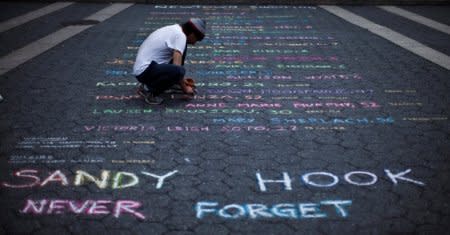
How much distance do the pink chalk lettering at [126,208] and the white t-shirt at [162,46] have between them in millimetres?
2494

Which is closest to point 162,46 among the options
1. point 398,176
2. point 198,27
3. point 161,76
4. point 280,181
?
point 161,76

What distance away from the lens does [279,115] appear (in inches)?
236

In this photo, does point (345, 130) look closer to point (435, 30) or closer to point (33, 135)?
point (33, 135)

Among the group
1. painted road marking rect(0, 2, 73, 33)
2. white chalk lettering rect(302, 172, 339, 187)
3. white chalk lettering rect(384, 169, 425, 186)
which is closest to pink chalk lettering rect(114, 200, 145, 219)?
white chalk lettering rect(302, 172, 339, 187)

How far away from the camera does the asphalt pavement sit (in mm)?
3932

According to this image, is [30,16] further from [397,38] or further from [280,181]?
[280,181]

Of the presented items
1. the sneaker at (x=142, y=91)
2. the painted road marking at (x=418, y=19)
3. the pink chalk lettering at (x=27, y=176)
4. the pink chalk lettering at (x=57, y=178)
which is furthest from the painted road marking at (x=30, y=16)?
the painted road marking at (x=418, y=19)

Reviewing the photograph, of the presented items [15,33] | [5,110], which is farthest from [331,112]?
[15,33]

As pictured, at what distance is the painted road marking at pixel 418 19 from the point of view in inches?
452

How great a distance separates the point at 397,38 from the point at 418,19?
2.87m

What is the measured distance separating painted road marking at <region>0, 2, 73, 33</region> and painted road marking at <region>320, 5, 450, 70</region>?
7.34 m

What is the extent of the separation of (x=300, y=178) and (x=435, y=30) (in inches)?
322

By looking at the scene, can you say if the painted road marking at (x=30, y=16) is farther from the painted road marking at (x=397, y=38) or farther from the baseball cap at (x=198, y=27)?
the painted road marking at (x=397, y=38)

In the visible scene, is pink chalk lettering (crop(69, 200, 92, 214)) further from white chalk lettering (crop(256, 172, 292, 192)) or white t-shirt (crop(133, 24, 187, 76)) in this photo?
white t-shirt (crop(133, 24, 187, 76))
